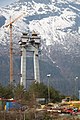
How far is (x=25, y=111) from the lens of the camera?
44.1 m

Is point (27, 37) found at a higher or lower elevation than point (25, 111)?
higher

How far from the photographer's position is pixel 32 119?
137 feet

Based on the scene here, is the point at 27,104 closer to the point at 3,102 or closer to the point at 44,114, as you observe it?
the point at 44,114

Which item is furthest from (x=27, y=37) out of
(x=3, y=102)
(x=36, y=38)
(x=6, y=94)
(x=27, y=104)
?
(x=27, y=104)

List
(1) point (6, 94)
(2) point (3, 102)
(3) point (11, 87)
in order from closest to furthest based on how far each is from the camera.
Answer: (2) point (3, 102) → (1) point (6, 94) → (3) point (11, 87)

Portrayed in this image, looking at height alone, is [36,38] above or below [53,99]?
above

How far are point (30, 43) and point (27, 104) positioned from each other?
7656 cm

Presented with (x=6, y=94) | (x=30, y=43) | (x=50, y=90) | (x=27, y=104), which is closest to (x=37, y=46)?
(x=30, y=43)

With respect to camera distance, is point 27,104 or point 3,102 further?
point 3,102

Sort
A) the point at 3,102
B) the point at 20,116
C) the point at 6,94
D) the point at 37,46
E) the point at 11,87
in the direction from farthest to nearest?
the point at 37,46 → the point at 11,87 → the point at 6,94 → the point at 3,102 → the point at 20,116

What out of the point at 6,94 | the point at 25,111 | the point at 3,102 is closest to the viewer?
the point at 25,111

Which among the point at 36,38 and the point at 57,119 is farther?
the point at 36,38

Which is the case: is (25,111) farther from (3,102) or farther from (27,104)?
(3,102)

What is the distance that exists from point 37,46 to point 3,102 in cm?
6021
